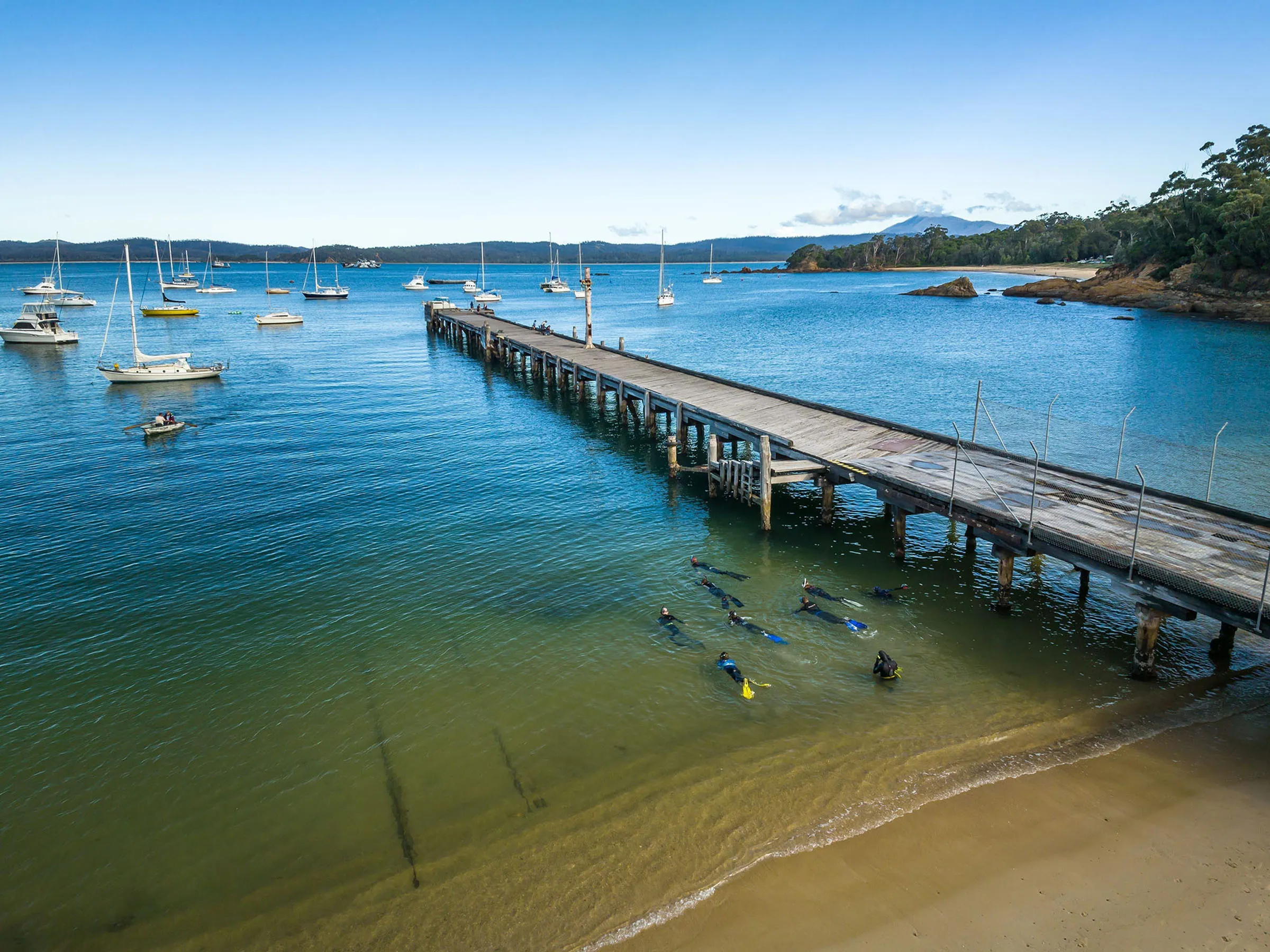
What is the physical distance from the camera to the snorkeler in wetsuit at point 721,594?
22298 mm

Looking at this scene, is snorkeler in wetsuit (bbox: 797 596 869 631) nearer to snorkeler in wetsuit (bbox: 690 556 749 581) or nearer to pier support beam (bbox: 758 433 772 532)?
snorkeler in wetsuit (bbox: 690 556 749 581)

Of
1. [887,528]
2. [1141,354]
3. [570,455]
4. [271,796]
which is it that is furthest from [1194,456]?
[271,796]

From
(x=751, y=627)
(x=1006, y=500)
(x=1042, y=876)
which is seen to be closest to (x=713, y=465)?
(x=751, y=627)

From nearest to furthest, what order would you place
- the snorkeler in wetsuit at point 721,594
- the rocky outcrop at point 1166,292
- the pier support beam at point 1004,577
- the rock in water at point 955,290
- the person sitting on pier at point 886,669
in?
1. the person sitting on pier at point 886,669
2. the pier support beam at point 1004,577
3. the snorkeler in wetsuit at point 721,594
4. the rocky outcrop at point 1166,292
5. the rock in water at point 955,290

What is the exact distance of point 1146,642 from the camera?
1745 centimetres

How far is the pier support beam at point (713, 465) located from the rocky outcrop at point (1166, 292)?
86.2 meters

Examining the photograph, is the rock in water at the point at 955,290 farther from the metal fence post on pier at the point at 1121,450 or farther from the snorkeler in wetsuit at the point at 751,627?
the snorkeler in wetsuit at the point at 751,627

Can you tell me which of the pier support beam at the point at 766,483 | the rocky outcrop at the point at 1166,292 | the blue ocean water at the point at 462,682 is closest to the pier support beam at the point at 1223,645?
the blue ocean water at the point at 462,682

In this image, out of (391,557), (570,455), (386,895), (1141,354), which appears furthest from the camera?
(1141,354)

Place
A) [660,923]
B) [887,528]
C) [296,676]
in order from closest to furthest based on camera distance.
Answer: [660,923]
[296,676]
[887,528]

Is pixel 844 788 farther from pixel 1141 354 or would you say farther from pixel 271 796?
pixel 1141 354

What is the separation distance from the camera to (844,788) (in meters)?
14.6

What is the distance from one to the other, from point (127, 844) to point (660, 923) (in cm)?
1027

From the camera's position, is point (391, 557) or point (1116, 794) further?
point (391, 557)
